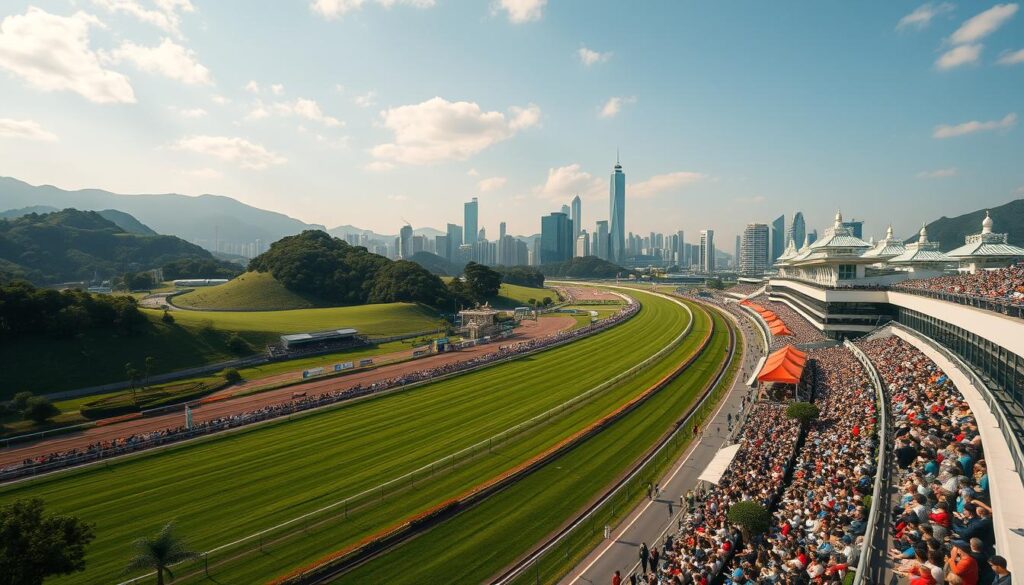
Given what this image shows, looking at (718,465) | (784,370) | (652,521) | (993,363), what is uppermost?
(993,363)

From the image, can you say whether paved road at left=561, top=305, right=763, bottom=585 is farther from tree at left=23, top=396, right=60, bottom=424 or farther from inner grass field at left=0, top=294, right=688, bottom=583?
tree at left=23, top=396, right=60, bottom=424

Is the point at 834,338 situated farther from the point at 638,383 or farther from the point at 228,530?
the point at 228,530

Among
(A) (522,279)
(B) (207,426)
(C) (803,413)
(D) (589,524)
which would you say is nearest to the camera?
(D) (589,524)

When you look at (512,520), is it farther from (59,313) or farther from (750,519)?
(59,313)

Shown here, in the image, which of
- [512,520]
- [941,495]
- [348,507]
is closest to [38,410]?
[348,507]

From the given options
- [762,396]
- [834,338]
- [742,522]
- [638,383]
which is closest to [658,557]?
[742,522]
